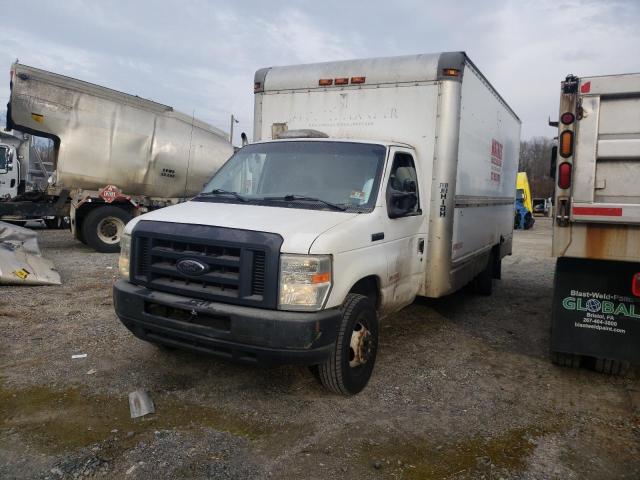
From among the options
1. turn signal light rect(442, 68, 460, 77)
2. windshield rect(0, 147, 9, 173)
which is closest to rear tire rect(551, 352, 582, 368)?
turn signal light rect(442, 68, 460, 77)

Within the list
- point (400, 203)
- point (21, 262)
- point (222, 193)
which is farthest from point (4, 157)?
point (400, 203)

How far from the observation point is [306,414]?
393 cm

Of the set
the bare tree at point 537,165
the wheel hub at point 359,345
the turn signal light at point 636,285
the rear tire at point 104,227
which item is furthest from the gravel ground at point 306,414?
the bare tree at point 537,165

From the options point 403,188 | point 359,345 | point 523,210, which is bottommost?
point 359,345

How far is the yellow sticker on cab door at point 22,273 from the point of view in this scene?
25.9ft

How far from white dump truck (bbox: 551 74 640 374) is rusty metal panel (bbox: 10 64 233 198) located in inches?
400

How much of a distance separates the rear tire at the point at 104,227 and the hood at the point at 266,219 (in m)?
8.27

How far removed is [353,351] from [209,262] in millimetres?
1453

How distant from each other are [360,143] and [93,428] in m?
3.32

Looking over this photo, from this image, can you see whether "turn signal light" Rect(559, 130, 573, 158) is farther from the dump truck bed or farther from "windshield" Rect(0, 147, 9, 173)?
"windshield" Rect(0, 147, 9, 173)

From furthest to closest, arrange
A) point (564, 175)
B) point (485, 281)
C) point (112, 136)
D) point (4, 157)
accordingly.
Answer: point (4, 157) < point (112, 136) < point (485, 281) < point (564, 175)

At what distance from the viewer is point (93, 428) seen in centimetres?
359

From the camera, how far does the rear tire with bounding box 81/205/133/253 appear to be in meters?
11.7

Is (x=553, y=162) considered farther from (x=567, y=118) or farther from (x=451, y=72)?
(x=451, y=72)
